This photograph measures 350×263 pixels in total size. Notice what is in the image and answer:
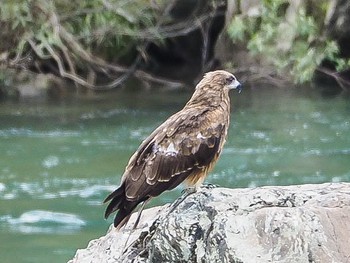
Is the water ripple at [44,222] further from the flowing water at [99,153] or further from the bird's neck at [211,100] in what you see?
the bird's neck at [211,100]

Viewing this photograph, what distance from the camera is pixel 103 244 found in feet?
16.6

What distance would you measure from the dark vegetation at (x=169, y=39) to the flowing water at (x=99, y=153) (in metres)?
0.88

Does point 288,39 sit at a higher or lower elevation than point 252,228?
higher

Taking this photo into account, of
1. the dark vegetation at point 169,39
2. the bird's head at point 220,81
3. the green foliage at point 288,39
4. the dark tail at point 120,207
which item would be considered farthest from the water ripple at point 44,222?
the green foliage at point 288,39

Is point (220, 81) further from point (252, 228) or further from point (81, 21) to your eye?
point (81, 21)

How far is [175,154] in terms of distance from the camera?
4.92 m

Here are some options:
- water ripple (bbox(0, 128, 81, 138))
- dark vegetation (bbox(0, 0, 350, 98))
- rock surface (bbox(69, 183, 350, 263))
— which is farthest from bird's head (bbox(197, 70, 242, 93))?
dark vegetation (bbox(0, 0, 350, 98))

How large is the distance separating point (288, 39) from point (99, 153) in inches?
234

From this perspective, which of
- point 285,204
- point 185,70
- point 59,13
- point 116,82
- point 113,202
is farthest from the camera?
point 185,70

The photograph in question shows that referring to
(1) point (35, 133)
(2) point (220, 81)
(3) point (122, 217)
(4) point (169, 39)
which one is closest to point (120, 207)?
(3) point (122, 217)

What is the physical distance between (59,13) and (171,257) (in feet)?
45.4

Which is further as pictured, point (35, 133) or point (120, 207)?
point (35, 133)

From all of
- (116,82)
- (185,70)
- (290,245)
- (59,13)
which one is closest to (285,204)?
(290,245)

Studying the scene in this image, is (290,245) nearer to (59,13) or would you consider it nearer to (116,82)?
(59,13)
